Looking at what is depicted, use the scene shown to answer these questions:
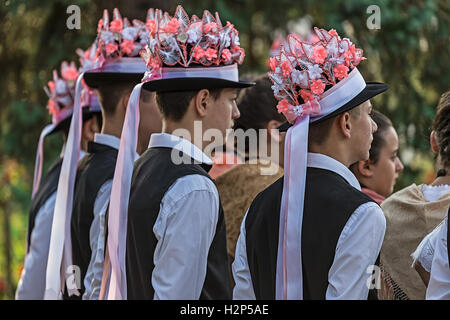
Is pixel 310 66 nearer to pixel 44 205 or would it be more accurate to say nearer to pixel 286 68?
pixel 286 68

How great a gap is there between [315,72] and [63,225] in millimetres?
1767

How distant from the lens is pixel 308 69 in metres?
2.91

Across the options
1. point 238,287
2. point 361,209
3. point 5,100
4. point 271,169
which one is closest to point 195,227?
point 238,287

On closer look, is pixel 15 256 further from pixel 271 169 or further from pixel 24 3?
pixel 271 169

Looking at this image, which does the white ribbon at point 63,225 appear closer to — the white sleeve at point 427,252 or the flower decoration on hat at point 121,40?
the flower decoration on hat at point 121,40

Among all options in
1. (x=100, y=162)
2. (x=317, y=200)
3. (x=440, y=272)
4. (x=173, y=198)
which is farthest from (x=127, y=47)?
(x=440, y=272)

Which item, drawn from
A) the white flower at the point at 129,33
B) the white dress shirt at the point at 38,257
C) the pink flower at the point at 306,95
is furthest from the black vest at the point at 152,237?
the white dress shirt at the point at 38,257

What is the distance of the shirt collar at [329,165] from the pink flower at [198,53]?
2.66 feet

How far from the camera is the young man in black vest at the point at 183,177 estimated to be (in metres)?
2.95

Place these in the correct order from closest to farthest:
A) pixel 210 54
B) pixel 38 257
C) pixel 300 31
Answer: pixel 210 54, pixel 38 257, pixel 300 31

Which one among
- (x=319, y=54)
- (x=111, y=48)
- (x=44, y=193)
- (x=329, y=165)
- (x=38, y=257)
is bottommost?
(x=38, y=257)

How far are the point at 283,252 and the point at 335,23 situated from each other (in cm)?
423
